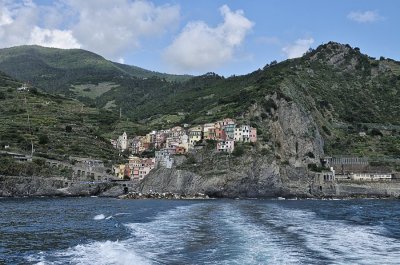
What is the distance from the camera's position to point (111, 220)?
47.8 meters

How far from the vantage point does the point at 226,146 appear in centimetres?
11538

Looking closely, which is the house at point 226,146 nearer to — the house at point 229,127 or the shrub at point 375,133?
the house at point 229,127

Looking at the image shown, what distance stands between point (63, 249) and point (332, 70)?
184357 mm

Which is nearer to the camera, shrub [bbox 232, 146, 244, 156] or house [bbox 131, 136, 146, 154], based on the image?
shrub [bbox 232, 146, 244, 156]

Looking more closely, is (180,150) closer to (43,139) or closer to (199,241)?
(43,139)

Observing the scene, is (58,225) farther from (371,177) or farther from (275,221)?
(371,177)

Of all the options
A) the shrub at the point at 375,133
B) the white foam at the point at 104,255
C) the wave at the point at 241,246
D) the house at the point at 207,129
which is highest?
the shrub at the point at 375,133

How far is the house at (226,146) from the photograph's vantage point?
114375 millimetres

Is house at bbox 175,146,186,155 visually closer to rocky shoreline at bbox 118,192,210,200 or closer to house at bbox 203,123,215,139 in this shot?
house at bbox 203,123,215,139

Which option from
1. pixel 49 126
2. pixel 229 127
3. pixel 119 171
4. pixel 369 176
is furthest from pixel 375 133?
pixel 49 126

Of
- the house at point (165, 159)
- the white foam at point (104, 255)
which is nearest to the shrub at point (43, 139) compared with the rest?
the house at point (165, 159)

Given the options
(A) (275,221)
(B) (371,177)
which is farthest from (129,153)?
(A) (275,221)

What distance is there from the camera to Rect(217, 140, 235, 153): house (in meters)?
114

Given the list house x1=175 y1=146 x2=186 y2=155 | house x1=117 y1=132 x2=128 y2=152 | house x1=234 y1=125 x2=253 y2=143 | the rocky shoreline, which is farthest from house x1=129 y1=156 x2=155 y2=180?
house x1=117 y1=132 x2=128 y2=152
